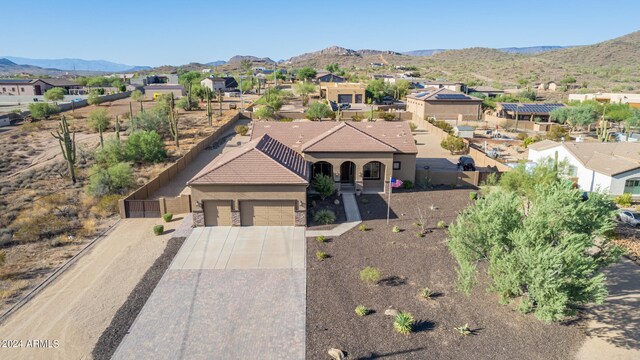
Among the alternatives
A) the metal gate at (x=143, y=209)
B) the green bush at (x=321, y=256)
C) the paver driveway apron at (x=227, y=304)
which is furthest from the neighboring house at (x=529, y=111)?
the metal gate at (x=143, y=209)

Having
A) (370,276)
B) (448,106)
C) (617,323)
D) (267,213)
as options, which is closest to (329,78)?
(448,106)

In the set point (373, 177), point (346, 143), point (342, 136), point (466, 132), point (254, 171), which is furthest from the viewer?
point (466, 132)

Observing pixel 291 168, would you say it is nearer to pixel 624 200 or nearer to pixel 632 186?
pixel 624 200

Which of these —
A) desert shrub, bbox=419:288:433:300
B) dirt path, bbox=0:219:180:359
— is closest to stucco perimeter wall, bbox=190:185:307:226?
dirt path, bbox=0:219:180:359

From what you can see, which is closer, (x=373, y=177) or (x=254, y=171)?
(x=254, y=171)

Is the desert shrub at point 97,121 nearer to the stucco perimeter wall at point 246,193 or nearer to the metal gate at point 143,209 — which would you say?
the metal gate at point 143,209

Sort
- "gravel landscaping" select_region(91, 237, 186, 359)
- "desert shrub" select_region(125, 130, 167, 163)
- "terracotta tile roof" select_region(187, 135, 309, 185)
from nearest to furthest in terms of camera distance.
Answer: "gravel landscaping" select_region(91, 237, 186, 359)
"terracotta tile roof" select_region(187, 135, 309, 185)
"desert shrub" select_region(125, 130, 167, 163)

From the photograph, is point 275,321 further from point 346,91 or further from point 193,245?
point 346,91

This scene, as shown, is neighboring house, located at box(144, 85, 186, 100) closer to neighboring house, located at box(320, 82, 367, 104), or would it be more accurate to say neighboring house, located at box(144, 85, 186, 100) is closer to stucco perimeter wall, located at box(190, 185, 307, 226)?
neighboring house, located at box(320, 82, 367, 104)
